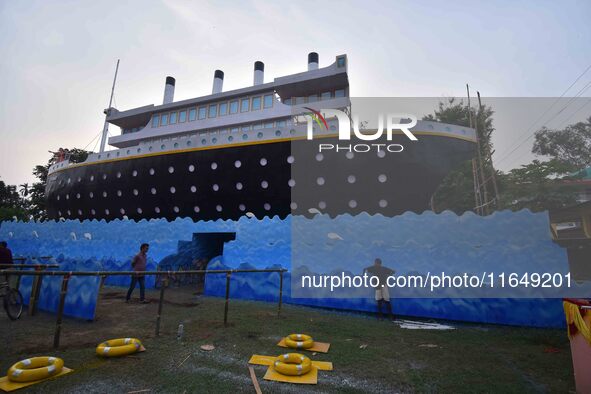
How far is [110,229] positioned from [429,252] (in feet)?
42.7

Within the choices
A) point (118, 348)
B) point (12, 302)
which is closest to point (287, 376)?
point (118, 348)

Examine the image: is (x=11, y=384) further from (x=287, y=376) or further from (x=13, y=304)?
(x=13, y=304)

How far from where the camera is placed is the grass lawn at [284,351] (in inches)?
151

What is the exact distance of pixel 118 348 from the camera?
4527 millimetres

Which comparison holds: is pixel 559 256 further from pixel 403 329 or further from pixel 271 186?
pixel 271 186

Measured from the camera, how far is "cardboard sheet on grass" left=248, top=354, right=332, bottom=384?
390 centimetres

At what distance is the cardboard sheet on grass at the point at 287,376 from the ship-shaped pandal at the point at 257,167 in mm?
6695

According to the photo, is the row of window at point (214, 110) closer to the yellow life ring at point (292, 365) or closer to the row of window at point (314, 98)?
the row of window at point (314, 98)

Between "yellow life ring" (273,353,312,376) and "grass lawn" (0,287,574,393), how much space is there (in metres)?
0.25

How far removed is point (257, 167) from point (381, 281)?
20.9ft

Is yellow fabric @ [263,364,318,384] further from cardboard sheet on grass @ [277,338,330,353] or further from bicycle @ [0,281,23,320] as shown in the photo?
bicycle @ [0,281,23,320]

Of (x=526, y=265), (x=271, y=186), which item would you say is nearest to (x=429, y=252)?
(x=526, y=265)

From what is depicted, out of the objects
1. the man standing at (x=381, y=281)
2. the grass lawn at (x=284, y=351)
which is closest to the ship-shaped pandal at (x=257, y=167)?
the man standing at (x=381, y=281)

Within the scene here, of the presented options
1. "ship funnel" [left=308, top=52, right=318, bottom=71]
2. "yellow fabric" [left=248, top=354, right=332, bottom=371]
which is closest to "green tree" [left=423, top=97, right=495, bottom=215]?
"ship funnel" [left=308, top=52, right=318, bottom=71]
